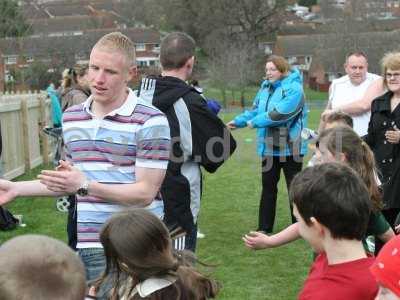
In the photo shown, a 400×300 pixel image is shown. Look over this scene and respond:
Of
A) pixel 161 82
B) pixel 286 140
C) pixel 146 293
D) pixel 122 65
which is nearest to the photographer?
pixel 146 293

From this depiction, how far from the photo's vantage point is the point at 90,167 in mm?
3768

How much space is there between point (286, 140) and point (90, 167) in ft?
15.3

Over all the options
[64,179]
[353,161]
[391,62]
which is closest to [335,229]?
[353,161]

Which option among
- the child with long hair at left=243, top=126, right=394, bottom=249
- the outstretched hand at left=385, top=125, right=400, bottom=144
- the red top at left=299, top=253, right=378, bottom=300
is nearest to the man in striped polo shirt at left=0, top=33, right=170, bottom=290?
the child with long hair at left=243, top=126, right=394, bottom=249

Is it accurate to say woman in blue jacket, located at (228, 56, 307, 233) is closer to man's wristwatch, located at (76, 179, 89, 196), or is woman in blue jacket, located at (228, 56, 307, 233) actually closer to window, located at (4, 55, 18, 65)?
man's wristwatch, located at (76, 179, 89, 196)

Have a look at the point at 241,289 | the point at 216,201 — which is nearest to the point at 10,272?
the point at 241,289

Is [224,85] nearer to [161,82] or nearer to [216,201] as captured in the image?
[216,201]

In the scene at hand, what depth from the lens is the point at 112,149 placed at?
12.2 ft

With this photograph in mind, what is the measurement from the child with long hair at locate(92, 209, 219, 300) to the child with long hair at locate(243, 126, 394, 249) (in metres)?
1.14

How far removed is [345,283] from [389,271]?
392 millimetres

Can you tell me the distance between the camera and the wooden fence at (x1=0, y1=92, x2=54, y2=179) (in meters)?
13.3

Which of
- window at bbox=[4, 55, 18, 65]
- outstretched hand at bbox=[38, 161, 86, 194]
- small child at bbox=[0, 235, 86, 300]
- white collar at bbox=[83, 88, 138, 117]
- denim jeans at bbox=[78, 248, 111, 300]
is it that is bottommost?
window at bbox=[4, 55, 18, 65]

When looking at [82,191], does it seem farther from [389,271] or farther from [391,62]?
[391,62]

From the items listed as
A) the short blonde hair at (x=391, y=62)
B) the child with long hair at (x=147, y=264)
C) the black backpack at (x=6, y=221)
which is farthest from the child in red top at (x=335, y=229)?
the black backpack at (x=6, y=221)
